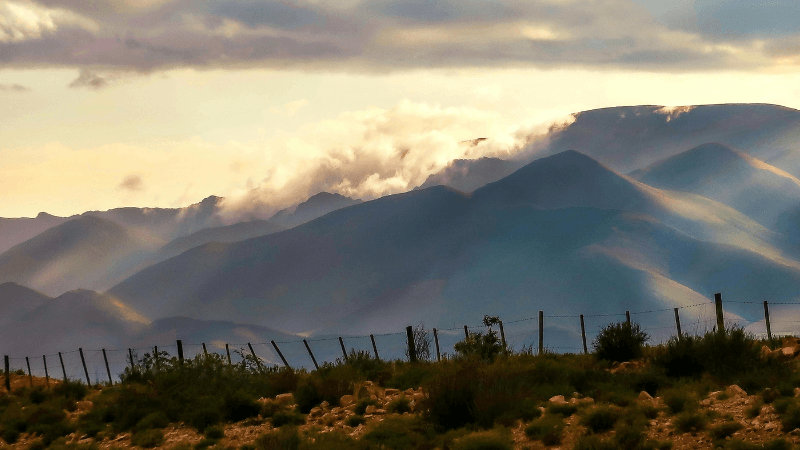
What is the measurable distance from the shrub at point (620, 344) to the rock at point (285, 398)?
8904 millimetres

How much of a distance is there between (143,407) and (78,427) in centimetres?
210

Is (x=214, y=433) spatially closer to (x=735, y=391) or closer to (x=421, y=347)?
(x=735, y=391)

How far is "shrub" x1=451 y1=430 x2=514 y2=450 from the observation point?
1631cm

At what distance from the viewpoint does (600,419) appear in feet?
56.5

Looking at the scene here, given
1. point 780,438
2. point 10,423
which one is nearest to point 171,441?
point 10,423

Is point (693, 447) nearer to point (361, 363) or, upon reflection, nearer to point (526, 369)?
point (526, 369)

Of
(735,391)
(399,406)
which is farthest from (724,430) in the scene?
(399,406)

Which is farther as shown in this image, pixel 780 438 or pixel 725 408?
pixel 725 408

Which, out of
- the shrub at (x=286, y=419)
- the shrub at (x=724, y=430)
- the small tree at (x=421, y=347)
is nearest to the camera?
the shrub at (x=724, y=430)

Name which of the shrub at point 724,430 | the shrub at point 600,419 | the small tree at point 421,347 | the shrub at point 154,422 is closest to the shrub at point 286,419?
the shrub at point 154,422

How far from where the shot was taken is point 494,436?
16.7 meters

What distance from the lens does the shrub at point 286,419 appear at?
2102cm

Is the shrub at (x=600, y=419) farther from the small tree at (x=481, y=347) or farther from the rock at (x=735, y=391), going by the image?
the small tree at (x=481, y=347)

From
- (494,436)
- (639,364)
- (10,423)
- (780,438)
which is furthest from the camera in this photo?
(10,423)
